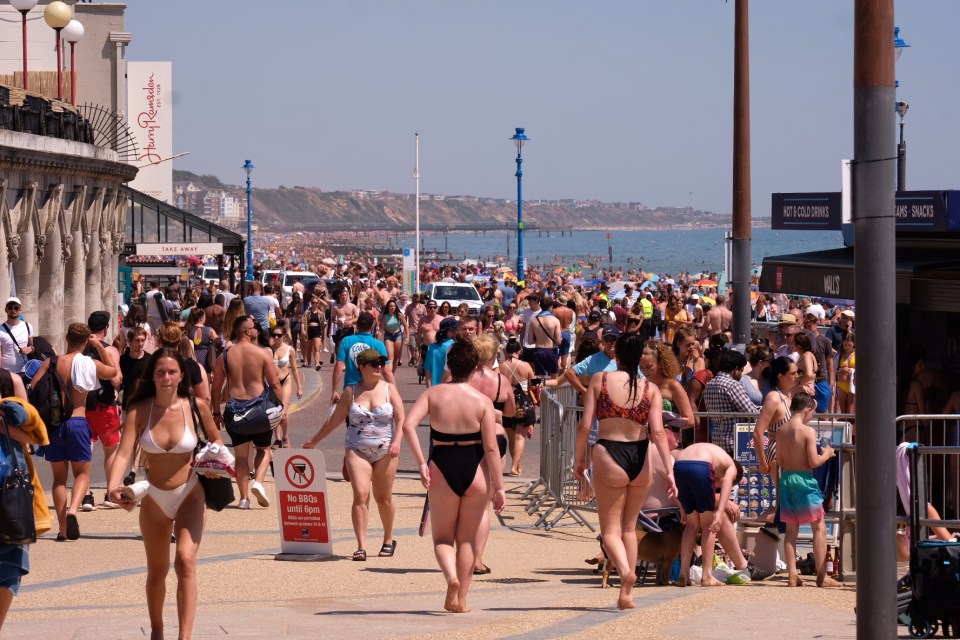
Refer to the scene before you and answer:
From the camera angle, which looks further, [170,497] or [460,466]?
[460,466]

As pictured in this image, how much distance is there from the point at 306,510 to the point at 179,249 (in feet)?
101

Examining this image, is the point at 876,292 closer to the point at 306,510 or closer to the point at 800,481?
the point at 800,481

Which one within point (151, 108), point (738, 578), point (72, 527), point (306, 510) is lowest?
point (738, 578)

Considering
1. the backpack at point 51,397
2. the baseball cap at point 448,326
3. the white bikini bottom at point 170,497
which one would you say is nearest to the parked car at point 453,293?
the baseball cap at point 448,326

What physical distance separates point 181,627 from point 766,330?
16.9 metres

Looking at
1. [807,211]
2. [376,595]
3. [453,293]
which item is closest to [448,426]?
[376,595]

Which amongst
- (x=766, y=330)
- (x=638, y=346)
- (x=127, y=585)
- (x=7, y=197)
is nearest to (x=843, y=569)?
(x=638, y=346)

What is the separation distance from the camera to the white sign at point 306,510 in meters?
10.9

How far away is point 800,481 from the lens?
10078mm

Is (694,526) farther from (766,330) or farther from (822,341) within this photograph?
(766,330)

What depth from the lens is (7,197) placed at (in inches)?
932

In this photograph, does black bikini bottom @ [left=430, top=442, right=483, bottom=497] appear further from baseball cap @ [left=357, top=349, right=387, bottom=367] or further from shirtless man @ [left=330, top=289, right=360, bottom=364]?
shirtless man @ [left=330, top=289, right=360, bottom=364]

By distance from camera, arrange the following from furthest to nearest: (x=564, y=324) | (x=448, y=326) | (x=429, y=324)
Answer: (x=429, y=324) → (x=564, y=324) → (x=448, y=326)

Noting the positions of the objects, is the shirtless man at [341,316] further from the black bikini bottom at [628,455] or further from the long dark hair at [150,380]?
the long dark hair at [150,380]
